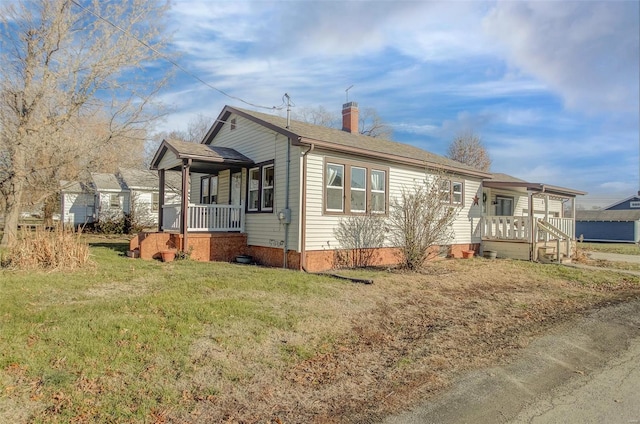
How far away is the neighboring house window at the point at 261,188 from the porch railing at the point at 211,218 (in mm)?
507

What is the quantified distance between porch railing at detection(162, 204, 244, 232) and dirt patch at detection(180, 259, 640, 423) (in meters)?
5.44

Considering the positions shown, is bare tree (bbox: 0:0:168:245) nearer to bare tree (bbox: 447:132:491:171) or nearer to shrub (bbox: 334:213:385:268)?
shrub (bbox: 334:213:385:268)

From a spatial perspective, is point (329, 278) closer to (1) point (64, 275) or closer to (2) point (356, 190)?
(2) point (356, 190)

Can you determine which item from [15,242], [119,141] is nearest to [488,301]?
[15,242]

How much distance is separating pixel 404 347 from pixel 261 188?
8218mm

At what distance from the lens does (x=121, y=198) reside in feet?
102

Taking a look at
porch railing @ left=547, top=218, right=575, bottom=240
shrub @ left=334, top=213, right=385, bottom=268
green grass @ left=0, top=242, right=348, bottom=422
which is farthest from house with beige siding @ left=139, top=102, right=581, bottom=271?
green grass @ left=0, top=242, right=348, bottom=422

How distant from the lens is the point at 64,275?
8297mm

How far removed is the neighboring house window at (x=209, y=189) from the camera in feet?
51.3

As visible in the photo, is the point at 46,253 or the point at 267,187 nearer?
the point at 46,253

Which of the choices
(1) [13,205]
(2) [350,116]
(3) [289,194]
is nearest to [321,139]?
(3) [289,194]

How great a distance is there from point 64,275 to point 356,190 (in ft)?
24.7

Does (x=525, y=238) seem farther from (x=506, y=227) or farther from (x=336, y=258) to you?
(x=336, y=258)

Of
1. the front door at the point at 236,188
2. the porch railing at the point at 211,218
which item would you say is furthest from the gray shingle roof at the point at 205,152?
the porch railing at the point at 211,218
